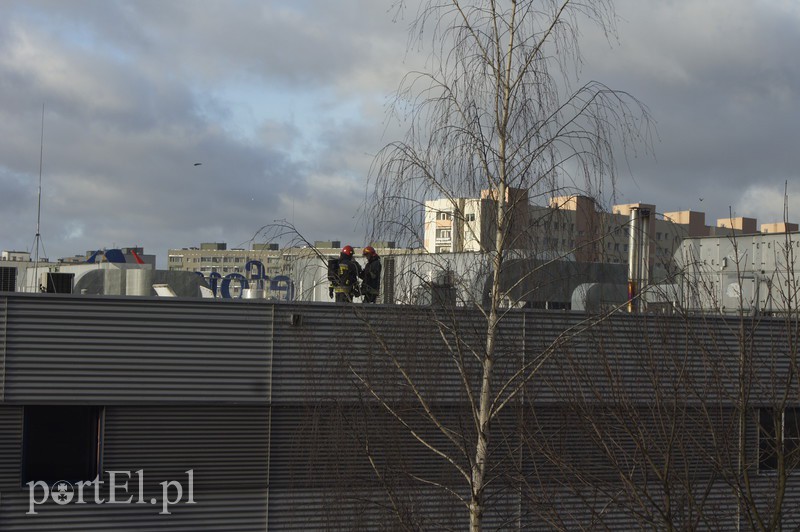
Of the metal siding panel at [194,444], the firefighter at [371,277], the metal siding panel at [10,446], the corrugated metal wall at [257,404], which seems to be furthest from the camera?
the metal siding panel at [194,444]

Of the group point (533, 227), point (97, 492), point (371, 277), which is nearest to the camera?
point (533, 227)

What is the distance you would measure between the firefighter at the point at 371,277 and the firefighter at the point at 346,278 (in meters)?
0.10

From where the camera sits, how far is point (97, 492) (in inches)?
559

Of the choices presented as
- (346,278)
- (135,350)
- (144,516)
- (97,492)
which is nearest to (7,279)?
(135,350)

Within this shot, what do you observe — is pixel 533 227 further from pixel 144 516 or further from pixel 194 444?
pixel 144 516

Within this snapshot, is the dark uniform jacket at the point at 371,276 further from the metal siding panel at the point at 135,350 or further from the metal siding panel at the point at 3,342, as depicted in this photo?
the metal siding panel at the point at 3,342

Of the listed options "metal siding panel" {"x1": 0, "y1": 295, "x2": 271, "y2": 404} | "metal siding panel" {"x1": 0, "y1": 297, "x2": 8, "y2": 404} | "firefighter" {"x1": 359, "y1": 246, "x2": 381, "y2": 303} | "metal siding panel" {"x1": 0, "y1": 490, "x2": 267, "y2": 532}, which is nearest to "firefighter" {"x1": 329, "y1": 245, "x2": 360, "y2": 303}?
"firefighter" {"x1": 359, "y1": 246, "x2": 381, "y2": 303}

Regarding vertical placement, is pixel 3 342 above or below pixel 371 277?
below

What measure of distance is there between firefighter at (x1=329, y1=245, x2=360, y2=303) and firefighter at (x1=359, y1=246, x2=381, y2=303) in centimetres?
10

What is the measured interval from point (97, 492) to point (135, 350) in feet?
6.11

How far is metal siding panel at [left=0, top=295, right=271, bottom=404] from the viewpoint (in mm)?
13898

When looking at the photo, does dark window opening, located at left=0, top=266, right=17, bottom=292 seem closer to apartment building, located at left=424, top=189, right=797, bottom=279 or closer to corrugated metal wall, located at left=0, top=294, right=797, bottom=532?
corrugated metal wall, located at left=0, top=294, right=797, bottom=532

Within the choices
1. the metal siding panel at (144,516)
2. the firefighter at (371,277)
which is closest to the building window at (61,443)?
the metal siding panel at (144,516)

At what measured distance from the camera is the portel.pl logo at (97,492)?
557 inches
